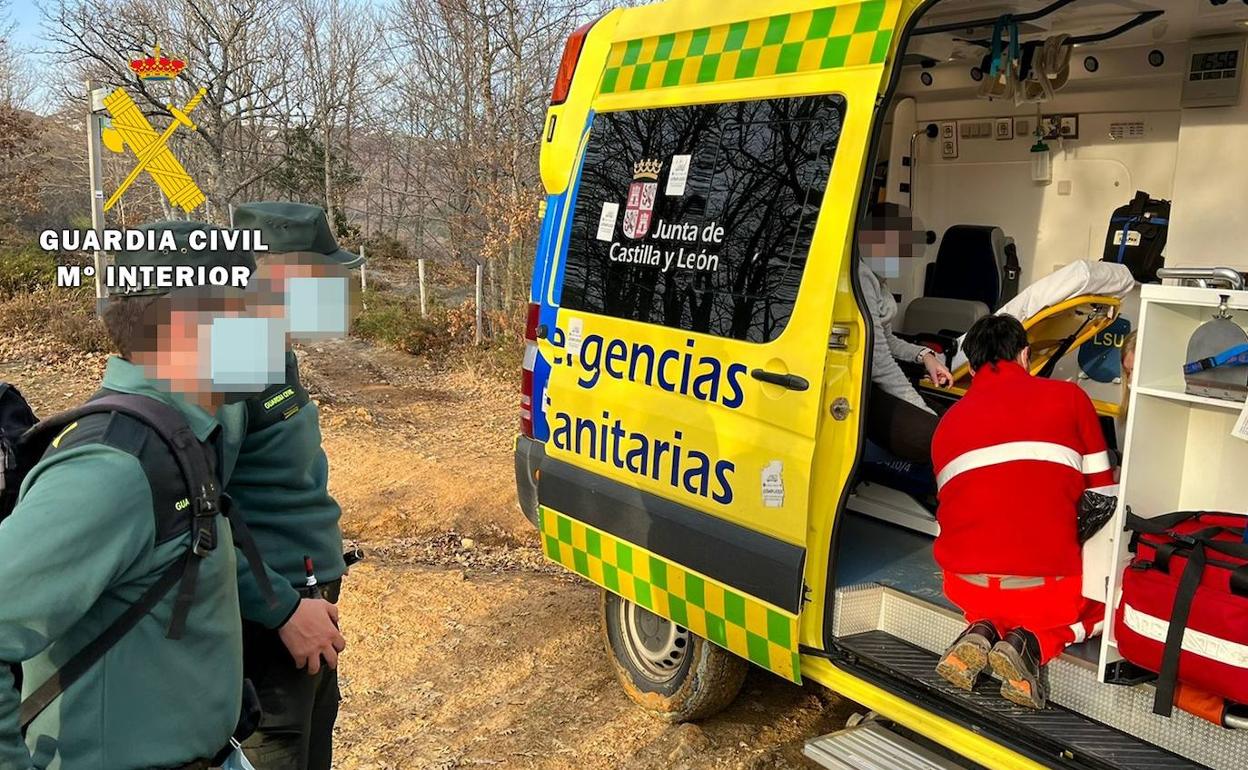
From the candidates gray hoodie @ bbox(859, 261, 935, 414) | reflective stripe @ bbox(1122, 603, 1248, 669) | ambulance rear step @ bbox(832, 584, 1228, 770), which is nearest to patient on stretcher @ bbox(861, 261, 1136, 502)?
gray hoodie @ bbox(859, 261, 935, 414)

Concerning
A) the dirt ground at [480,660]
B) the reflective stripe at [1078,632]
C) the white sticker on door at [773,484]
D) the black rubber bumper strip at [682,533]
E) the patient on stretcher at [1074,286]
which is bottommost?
the dirt ground at [480,660]

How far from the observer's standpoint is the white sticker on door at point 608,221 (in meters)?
3.70

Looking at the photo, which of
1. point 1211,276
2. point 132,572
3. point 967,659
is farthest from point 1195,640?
point 132,572

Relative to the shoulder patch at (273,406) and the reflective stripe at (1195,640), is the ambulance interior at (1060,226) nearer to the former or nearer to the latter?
the reflective stripe at (1195,640)

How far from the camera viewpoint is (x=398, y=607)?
4.88 metres

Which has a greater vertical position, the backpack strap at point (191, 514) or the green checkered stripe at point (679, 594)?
the backpack strap at point (191, 514)

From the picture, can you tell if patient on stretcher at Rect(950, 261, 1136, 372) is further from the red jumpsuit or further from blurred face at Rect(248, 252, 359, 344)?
blurred face at Rect(248, 252, 359, 344)

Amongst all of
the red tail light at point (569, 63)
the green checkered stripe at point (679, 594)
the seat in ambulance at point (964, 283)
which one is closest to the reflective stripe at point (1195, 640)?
the green checkered stripe at point (679, 594)

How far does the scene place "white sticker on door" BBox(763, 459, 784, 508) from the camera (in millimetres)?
2973

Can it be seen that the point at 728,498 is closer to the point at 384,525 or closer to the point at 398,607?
the point at 398,607

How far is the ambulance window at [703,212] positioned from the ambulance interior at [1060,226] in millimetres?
759

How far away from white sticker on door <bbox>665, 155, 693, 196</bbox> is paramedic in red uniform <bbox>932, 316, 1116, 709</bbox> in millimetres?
1193

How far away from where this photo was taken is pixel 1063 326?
4.29 m

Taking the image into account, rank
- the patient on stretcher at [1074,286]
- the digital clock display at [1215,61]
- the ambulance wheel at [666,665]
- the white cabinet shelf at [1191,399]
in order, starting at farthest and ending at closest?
the digital clock display at [1215,61] < the patient on stretcher at [1074,286] < the ambulance wheel at [666,665] < the white cabinet shelf at [1191,399]
